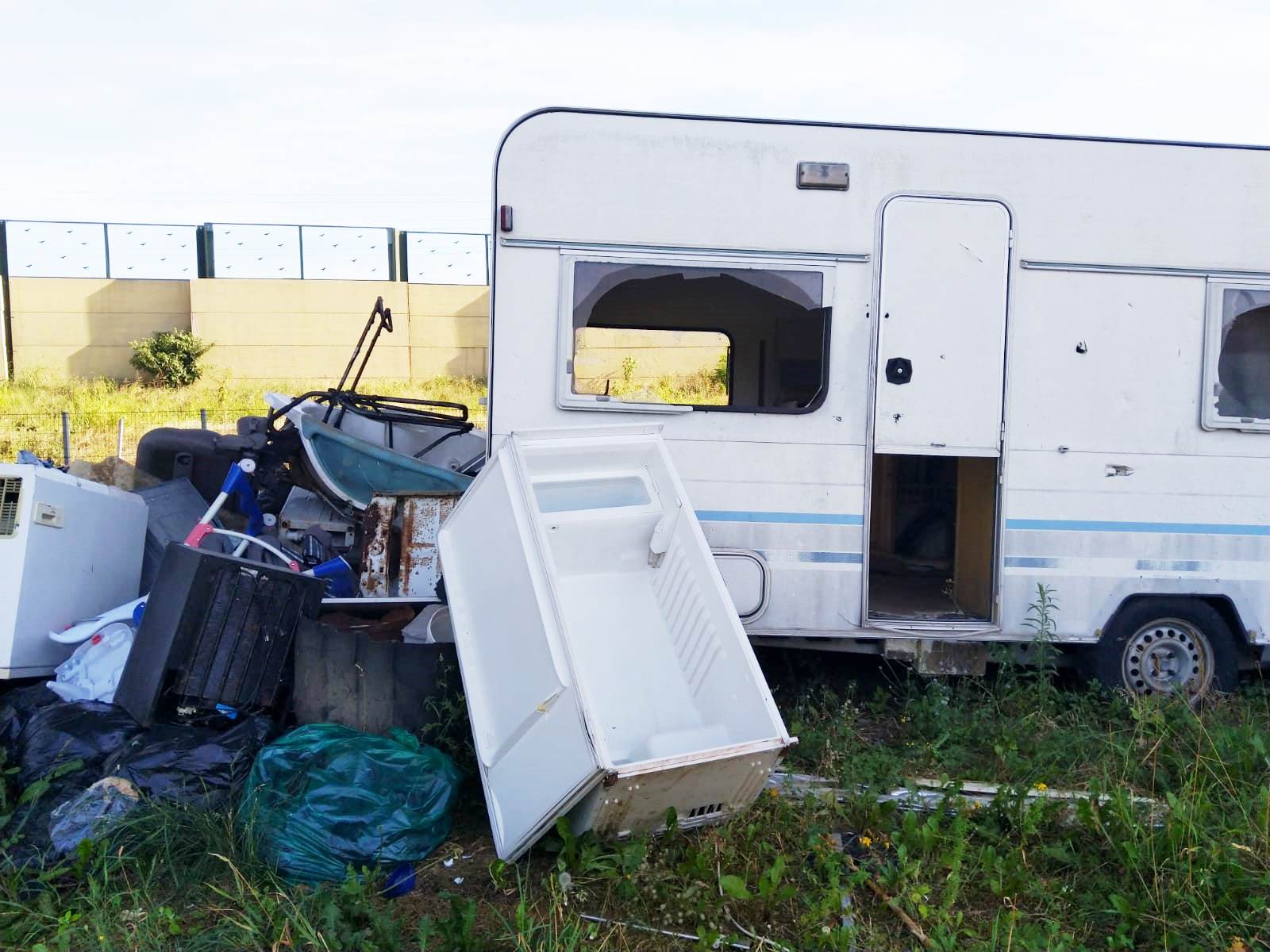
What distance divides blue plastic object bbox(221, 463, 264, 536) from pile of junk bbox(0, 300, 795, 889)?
1.74 feet

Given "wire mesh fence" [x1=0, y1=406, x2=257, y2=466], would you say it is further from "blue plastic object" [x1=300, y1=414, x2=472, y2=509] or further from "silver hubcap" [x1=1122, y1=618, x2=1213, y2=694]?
"silver hubcap" [x1=1122, y1=618, x2=1213, y2=694]

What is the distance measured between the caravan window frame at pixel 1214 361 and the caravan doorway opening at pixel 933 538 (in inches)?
42.8

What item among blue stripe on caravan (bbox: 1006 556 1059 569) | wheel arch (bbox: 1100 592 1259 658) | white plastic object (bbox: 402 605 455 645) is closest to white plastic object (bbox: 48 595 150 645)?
white plastic object (bbox: 402 605 455 645)

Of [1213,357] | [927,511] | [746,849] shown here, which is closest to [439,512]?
[746,849]

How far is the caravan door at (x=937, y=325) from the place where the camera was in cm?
489

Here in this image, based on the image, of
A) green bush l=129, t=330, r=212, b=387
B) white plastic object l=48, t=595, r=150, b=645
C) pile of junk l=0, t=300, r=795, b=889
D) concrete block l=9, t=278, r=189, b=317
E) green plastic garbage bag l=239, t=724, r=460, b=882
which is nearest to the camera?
pile of junk l=0, t=300, r=795, b=889

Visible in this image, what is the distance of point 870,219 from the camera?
490 centimetres

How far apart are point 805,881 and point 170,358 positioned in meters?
19.9

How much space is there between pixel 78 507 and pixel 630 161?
10.3 ft

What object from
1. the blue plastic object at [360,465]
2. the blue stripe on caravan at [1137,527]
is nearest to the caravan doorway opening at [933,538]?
the blue stripe on caravan at [1137,527]

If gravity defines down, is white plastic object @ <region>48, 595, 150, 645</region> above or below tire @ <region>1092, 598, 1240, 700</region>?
above

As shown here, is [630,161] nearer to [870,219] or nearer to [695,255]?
[695,255]

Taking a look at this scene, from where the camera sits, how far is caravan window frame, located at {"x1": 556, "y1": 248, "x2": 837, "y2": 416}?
15.7ft

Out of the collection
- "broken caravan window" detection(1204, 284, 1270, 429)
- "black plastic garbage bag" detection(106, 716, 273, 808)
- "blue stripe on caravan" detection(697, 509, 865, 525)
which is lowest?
"black plastic garbage bag" detection(106, 716, 273, 808)
